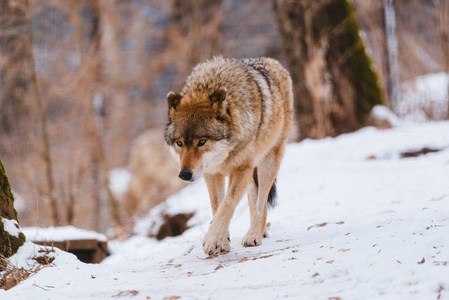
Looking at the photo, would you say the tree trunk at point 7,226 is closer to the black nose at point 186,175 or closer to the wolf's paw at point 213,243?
the black nose at point 186,175

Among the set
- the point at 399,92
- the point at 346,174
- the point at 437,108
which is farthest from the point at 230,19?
the point at 346,174

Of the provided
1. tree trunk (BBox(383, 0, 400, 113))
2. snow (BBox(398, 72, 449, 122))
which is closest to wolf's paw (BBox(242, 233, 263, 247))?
snow (BBox(398, 72, 449, 122))

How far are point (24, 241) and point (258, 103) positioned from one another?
246 centimetres

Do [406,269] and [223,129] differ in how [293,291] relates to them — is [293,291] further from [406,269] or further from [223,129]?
[223,129]

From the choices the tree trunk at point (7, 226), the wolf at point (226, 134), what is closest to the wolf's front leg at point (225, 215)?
the wolf at point (226, 134)

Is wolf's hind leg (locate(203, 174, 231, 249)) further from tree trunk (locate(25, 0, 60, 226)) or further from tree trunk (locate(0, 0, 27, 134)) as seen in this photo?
tree trunk (locate(0, 0, 27, 134))

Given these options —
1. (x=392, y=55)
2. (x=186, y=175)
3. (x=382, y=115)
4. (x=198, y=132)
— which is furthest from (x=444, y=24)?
(x=186, y=175)

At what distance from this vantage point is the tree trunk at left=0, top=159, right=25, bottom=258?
3500mm

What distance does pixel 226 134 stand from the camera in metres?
3.97

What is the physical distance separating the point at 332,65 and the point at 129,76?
24.5ft

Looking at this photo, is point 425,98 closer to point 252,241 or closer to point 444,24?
point 444,24

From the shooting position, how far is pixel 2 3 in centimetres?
926

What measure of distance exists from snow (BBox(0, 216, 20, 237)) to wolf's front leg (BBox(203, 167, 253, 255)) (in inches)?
62.1

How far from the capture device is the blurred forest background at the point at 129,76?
1084 centimetres
